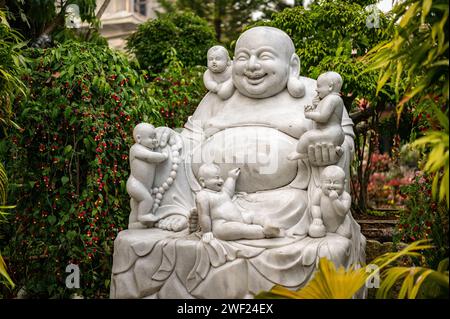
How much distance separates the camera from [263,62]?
4293mm

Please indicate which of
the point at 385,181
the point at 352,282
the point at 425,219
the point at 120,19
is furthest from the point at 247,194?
the point at 120,19

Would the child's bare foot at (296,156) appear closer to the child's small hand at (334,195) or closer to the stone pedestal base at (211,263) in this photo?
the child's small hand at (334,195)

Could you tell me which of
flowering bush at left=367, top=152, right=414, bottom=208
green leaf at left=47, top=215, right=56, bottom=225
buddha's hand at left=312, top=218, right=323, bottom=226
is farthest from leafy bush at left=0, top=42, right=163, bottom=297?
flowering bush at left=367, top=152, right=414, bottom=208

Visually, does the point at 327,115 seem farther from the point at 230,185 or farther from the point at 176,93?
the point at 176,93

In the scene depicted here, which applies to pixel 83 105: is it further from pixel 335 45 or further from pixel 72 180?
pixel 335 45

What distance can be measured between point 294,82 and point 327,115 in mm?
496

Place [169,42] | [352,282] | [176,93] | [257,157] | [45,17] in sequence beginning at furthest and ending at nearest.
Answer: [169,42] < [45,17] < [176,93] < [257,157] < [352,282]

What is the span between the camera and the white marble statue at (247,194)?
381 centimetres

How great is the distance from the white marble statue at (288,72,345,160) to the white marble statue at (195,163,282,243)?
521 millimetres

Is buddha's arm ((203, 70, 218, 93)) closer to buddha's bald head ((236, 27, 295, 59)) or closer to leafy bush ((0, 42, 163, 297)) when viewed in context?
buddha's bald head ((236, 27, 295, 59))

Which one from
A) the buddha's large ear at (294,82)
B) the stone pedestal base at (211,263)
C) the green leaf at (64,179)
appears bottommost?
the stone pedestal base at (211,263)

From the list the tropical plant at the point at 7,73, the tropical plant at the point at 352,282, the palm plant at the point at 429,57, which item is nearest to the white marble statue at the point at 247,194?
the tropical plant at the point at 352,282
